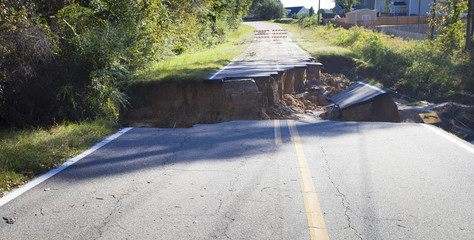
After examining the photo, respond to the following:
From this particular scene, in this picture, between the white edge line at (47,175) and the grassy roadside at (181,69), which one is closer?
the white edge line at (47,175)

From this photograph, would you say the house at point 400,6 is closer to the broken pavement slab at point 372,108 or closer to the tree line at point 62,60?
the broken pavement slab at point 372,108

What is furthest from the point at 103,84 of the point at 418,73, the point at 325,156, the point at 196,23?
the point at 196,23

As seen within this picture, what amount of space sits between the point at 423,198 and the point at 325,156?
194 cm

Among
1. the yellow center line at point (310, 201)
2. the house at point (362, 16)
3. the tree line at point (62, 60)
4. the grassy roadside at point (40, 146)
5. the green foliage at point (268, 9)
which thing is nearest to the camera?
the yellow center line at point (310, 201)

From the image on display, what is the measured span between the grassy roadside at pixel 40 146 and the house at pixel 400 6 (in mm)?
59689

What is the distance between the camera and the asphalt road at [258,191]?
4008 millimetres

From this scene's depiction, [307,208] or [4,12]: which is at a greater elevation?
[4,12]

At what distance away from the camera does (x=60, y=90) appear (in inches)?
360

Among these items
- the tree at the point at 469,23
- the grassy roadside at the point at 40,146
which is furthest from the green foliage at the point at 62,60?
the tree at the point at 469,23

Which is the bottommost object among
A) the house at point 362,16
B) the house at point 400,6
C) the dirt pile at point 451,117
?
the dirt pile at point 451,117

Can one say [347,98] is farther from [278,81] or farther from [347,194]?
[347,194]

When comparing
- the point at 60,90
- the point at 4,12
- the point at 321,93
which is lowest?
the point at 321,93

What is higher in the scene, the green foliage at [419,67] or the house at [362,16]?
the house at [362,16]

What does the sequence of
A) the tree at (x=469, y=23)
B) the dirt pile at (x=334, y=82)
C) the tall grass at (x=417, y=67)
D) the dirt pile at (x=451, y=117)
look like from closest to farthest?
the dirt pile at (x=451, y=117) < the dirt pile at (x=334, y=82) < the tall grass at (x=417, y=67) < the tree at (x=469, y=23)
